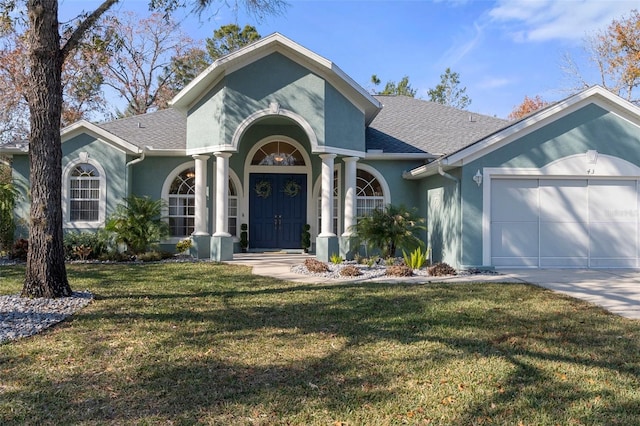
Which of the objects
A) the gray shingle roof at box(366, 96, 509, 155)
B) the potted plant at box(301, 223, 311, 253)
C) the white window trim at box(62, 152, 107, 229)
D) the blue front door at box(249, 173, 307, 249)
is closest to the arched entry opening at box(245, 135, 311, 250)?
the blue front door at box(249, 173, 307, 249)

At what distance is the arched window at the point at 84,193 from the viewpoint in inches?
525

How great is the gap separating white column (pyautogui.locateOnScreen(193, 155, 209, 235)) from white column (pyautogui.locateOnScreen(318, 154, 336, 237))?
3.56 m

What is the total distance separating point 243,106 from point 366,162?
4152mm

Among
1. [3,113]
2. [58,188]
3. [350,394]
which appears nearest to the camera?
[350,394]

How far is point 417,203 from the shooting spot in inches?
546

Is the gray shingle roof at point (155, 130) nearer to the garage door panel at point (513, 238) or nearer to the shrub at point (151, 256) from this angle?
the shrub at point (151, 256)

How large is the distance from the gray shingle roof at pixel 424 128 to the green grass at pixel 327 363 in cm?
749

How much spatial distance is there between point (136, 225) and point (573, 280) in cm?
1074

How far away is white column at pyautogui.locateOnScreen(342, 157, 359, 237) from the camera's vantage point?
12469mm

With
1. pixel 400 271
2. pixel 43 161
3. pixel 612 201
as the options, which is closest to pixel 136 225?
pixel 43 161

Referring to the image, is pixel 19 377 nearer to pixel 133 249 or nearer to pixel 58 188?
pixel 58 188

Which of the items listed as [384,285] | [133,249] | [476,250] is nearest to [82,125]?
[133,249]

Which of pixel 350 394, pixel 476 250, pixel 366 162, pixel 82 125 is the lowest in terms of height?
pixel 350 394

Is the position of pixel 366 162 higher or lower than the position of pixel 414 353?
higher
